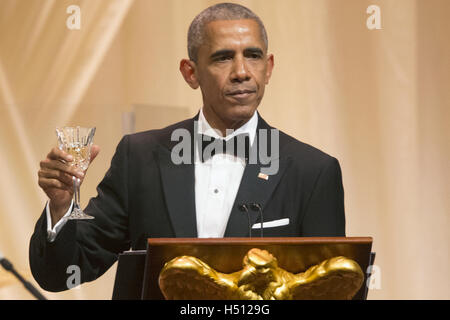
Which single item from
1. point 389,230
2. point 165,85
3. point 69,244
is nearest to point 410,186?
point 389,230

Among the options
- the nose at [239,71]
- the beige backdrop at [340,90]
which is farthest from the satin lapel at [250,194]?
the beige backdrop at [340,90]

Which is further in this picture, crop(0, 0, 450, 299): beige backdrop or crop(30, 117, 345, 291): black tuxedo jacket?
crop(0, 0, 450, 299): beige backdrop

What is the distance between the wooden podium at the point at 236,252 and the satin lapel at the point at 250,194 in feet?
1.16

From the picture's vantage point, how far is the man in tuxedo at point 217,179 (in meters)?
1.88

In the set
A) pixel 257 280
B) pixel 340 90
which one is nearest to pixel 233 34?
pixel 257 280

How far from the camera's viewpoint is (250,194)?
187 cm

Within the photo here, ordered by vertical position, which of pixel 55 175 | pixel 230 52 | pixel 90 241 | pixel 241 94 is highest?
pixel 230 52

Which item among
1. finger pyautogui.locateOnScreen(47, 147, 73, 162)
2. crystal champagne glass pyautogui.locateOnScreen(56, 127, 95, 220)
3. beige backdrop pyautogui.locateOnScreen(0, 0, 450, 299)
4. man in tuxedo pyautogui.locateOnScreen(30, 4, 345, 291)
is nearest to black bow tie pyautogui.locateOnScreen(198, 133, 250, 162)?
man in tuxedo pyautogui.locateOnScreen(30, 4, 345, 291)

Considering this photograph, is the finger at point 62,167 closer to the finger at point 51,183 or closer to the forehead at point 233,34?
the finger at point 51,183

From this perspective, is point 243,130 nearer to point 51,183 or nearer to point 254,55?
point 254,55

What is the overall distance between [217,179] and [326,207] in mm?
294

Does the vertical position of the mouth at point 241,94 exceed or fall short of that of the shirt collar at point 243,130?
it exceeds it

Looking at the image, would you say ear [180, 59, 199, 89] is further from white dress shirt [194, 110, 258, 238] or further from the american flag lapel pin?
the american flag lapel pin

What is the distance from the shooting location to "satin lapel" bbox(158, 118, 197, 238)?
6.13ft
